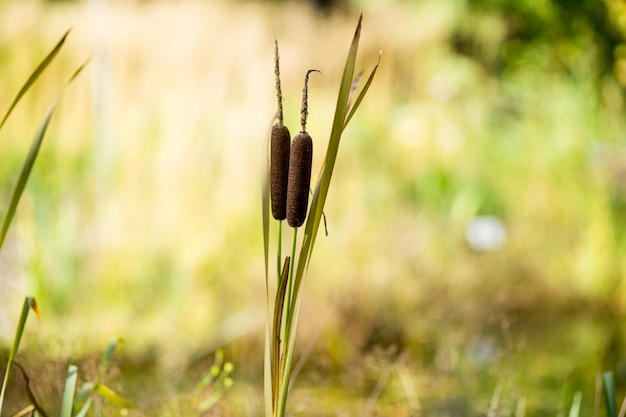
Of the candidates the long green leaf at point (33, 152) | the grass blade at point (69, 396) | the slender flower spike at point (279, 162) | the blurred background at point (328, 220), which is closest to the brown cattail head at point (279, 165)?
the slender flower spike at point (279, 162)

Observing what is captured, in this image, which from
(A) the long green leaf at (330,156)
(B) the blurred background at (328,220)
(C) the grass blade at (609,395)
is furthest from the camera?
(B) the blurred background at (328,220)

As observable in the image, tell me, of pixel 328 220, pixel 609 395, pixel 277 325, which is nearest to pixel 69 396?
pixel 277 325

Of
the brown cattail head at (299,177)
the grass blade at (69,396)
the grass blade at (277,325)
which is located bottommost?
the grass blade at (69,396)

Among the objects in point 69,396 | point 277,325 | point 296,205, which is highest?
point 296,205

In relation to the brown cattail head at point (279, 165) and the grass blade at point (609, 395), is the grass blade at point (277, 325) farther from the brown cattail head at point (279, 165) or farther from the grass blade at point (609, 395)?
the grass blade at point (609, 395)

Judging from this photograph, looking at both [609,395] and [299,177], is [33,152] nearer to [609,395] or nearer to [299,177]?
[299,177]

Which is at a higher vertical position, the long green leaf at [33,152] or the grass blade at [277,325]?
the long green leaf at [33,152]

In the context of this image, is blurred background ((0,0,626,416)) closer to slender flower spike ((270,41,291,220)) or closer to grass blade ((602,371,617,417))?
grass blade ((602,371,617,417))

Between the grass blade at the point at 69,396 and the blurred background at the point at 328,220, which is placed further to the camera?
the blurred background at the point at 328,220
